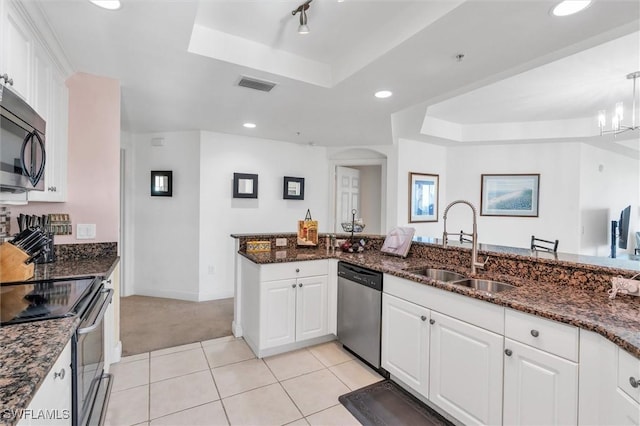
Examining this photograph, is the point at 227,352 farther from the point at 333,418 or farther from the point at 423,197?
the point at 423,197

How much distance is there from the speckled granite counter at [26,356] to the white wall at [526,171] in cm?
530

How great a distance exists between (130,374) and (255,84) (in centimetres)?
259

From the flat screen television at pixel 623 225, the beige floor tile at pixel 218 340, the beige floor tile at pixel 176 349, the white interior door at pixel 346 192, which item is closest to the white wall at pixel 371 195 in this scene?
the white interior door at pixel 346 192

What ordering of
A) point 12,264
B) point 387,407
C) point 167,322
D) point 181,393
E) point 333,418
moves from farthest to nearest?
1. point 167,322
2. point 181,393
3. point 387,407
4. point 333,418
5. point 12,264

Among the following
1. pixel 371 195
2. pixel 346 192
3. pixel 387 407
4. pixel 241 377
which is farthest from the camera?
pixel 371 195

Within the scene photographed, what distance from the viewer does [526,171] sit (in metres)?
4.97

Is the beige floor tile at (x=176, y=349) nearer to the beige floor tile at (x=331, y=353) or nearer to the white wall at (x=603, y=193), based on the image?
the beige floor tile at (x=331, y=353)

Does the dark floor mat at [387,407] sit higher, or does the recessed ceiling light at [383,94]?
the recessed ceiling light at [383,94]

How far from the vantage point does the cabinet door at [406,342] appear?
79.6 inches

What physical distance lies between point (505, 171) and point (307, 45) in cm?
424

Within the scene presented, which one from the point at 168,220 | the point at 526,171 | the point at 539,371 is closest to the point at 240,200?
the point at 168,220

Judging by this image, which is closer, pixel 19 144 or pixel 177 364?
pixel 19 144

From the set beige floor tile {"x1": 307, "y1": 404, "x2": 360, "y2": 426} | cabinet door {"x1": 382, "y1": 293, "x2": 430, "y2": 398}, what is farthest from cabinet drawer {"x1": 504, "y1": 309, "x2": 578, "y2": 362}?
beige floor tile {"x1": 307, "y1": 404, "x2": 360, "y2": 426}

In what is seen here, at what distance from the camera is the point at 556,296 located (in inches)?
64.1
